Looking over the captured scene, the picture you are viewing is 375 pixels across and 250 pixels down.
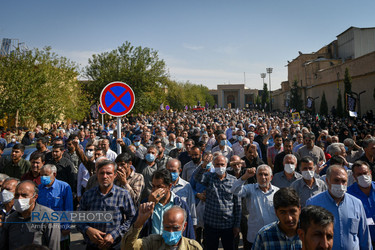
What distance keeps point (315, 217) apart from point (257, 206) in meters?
1.66

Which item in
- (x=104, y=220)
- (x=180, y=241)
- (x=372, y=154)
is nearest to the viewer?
(x=180, y=241)

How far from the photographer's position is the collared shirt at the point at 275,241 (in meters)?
2.62

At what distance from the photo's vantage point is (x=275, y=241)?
2643 millimetres

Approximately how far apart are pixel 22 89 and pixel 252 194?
19.3m

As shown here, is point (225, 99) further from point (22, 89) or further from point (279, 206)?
point (279, 206)

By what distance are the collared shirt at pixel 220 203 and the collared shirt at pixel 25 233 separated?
205 cm

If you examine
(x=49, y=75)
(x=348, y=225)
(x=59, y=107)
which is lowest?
(x=348, y=225)

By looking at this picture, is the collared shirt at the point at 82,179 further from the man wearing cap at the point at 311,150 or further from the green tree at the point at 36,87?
the green tree at the point at 36,87

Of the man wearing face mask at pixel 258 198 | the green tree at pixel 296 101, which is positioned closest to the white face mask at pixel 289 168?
the man wearing face mask at pixel 258 198

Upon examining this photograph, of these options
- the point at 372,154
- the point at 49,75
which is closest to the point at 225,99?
the point at 49,75

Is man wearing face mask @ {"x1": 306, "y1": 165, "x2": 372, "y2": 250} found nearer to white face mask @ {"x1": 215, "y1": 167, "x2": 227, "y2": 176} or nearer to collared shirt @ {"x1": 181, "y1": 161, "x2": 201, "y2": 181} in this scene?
white face mask @ {"x1": 215, "y1": 167, "x2": 227, "y2": 176}

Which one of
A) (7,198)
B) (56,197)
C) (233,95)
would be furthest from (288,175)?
(233,95)

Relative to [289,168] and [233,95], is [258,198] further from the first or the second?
[233,95]

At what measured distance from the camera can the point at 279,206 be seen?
2.76 m
